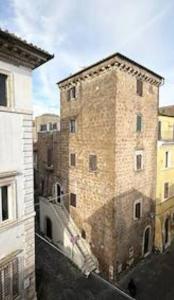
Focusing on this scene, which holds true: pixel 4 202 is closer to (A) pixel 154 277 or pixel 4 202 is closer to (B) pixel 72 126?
(B) pixel 72 126

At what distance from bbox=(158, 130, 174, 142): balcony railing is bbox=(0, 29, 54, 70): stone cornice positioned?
13452 millimetres

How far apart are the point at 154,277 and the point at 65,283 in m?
6.84

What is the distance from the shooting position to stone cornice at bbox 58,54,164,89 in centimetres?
1397

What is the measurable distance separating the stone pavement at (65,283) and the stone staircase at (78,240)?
591 mm

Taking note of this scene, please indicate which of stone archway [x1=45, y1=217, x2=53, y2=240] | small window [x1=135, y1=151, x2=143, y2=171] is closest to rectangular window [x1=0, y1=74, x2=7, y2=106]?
small window [x1=135, y1=151, x2=143, y2=171]

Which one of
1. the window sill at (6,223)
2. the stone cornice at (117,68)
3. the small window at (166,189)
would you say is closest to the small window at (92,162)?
the stone cornice at (117,68)

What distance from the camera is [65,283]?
14102 millimetres

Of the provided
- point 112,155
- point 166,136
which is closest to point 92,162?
point 112,155

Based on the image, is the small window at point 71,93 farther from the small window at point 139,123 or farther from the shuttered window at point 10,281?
the shuttered window at point 10,281

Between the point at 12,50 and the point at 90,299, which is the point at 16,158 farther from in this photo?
the point at 90,299

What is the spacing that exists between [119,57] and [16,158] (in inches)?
373

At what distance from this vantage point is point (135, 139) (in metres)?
16.0

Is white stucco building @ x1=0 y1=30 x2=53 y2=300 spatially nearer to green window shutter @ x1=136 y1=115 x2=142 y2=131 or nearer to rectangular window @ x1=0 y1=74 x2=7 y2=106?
rectangular window @ x1=0 y1=74 x2=7 y2=106

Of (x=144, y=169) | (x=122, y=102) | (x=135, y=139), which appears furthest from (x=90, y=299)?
(x=122, y=102)
